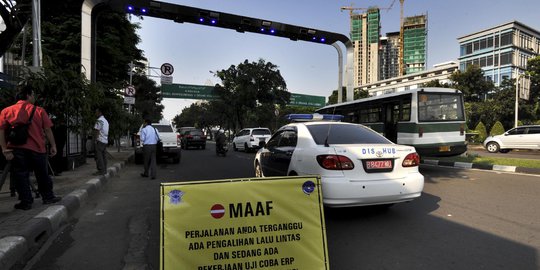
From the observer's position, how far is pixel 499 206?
20.1 feet

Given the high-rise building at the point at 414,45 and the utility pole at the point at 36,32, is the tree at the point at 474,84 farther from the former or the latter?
the high-rise building at the point at 414,45

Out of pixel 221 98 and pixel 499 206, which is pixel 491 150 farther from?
pixel 221 98

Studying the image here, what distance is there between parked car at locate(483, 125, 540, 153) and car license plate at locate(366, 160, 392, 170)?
18.9 m

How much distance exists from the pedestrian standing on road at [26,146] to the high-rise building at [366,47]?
118 m

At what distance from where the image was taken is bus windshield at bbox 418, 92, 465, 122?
11.7 meters

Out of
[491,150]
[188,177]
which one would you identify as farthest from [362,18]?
[188,177]

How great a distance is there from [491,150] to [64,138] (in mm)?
21985

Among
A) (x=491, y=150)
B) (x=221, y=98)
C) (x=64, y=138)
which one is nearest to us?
(x=64, y=138)

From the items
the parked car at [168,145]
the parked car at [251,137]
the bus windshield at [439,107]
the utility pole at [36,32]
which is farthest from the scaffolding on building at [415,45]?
the utility pole at [36,32]

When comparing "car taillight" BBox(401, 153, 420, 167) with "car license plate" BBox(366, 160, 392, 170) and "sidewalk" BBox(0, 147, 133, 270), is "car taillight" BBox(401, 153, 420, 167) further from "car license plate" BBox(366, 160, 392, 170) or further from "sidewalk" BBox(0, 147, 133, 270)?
"sidewalk" BBox(0, 147, 133, 270)

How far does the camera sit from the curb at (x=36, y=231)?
Result: 3.76 meters

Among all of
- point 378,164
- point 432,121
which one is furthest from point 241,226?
point 432,121

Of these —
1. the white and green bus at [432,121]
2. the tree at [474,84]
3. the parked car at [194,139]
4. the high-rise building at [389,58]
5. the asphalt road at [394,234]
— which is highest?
the high-rise building at [389,58]

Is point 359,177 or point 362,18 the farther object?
point 362,18
